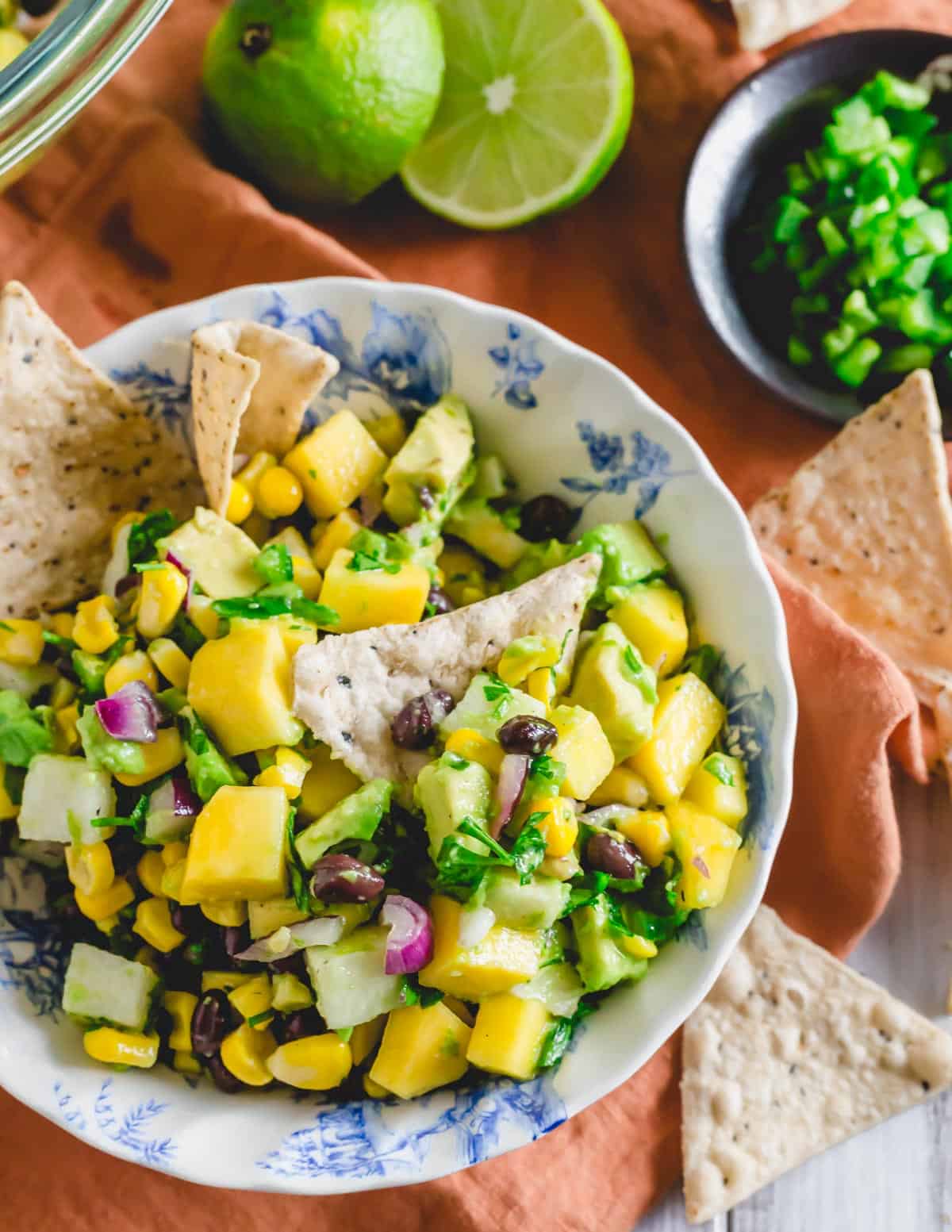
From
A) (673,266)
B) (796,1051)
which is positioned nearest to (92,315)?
(673,266)

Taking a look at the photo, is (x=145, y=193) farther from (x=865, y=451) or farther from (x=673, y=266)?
(x=865, y=451)

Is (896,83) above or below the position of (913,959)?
above

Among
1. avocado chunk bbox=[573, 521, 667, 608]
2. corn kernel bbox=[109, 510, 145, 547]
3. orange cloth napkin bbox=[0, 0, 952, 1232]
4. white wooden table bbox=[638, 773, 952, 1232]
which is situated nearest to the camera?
avocado chunk bbox=[573, 521, 667, 608]

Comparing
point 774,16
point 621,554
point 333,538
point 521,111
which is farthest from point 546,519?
point 774,16

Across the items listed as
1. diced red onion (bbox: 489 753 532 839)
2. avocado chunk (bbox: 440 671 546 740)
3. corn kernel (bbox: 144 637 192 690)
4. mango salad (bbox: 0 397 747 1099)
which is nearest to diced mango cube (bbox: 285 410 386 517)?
mango salad (bbox: 0 397 747 1099)

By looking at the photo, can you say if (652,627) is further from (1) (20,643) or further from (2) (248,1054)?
(1) (20,643)

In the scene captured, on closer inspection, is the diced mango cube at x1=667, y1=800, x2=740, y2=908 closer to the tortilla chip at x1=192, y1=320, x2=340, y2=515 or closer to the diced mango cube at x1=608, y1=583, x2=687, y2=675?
the diced mango cube at x1=608, y1=583, x2=687, y2=675

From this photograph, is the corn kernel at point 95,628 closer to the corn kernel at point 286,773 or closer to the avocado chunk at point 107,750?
the avocado chunk at point 107,750
